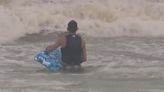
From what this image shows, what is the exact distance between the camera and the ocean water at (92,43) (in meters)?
10.2

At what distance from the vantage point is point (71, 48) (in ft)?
35.8

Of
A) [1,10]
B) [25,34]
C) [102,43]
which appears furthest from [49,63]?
[1,10]

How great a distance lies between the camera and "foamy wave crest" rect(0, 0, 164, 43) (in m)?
17.3

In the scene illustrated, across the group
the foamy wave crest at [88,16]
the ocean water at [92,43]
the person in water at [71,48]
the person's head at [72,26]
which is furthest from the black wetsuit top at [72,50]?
the foamy wave crest at [88,16]

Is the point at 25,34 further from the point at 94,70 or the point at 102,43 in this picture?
the point at 94,70

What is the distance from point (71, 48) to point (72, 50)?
42 mm

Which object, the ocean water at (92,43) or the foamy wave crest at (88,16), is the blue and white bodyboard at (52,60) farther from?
the foamy wave crest at (88,16)

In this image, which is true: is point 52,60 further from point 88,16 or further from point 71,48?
point 88,16

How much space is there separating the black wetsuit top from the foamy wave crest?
17.8 ft

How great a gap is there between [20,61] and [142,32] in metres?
5.85

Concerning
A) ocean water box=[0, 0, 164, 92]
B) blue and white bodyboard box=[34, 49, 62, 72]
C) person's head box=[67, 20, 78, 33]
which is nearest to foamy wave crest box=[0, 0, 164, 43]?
ocean water box=[0, 0, 164, 92]

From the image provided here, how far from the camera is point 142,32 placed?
56.7 ft

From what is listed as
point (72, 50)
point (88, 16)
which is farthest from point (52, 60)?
point (88, 16)

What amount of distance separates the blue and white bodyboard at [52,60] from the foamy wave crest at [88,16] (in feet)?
16.7
